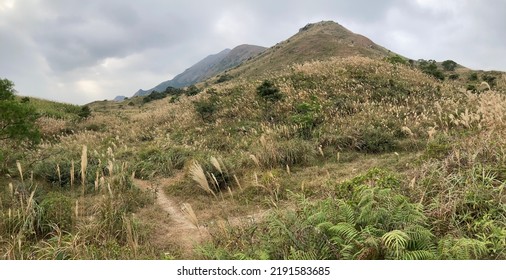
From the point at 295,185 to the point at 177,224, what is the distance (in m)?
2.70

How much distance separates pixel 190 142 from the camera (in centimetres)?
1409

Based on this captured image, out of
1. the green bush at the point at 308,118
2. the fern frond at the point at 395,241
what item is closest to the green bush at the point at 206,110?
the green bush at the point at 308,118

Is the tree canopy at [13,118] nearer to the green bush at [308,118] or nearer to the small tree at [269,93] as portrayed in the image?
the green bush at [308,118]

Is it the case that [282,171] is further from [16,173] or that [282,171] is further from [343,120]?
[16,173]

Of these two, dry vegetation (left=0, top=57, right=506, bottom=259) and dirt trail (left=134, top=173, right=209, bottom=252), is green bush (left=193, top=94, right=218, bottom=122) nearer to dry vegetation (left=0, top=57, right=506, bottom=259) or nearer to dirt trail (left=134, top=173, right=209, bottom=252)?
dry vegetation (left=0, top=57, right=506, bottom=259)

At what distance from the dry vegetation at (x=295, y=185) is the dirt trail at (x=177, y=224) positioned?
0.10m

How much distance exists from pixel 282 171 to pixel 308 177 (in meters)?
0.78

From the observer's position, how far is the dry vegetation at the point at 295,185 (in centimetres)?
367

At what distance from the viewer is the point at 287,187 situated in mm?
7582

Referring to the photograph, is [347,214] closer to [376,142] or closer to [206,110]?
[376,142]

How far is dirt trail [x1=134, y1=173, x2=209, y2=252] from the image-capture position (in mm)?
5426

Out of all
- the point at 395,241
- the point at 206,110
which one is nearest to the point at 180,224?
the point at 395,241

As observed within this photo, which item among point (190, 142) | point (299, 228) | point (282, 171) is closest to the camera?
point (299, 228)
